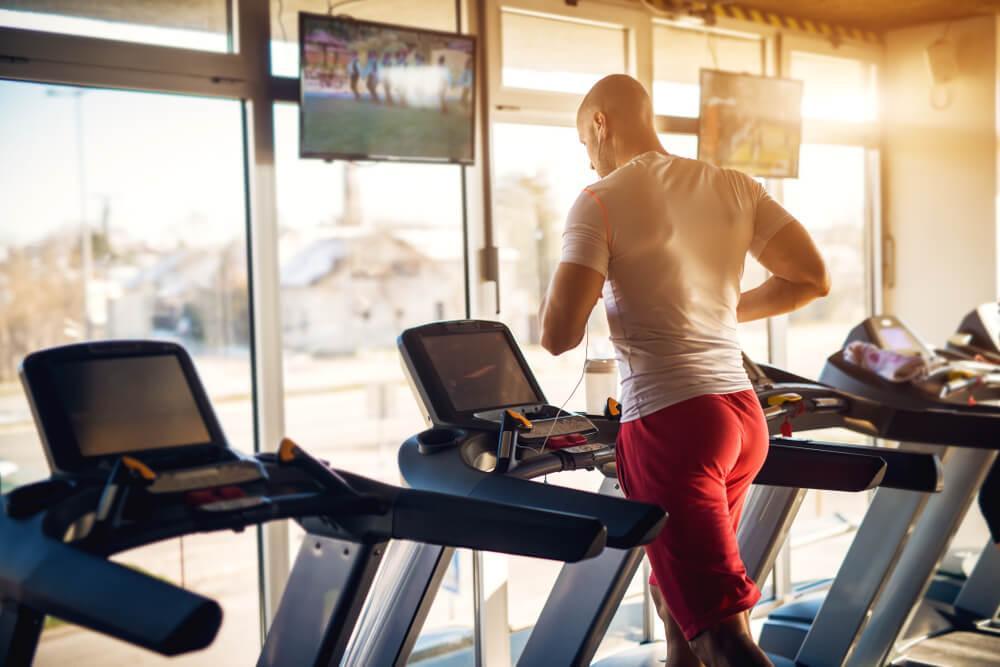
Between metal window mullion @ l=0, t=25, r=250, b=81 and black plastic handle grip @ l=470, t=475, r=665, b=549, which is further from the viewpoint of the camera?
metal window mullion @ l=0, t=25, r=250, b=81

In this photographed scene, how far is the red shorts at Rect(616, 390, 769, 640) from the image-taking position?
6.32 feet

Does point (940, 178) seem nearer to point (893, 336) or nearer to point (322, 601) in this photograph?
point (893, 336)

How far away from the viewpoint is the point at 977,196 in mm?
5035

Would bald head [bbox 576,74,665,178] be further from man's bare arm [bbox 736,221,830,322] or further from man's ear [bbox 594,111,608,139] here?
man's bare arm [bbox 736,221,830,322]

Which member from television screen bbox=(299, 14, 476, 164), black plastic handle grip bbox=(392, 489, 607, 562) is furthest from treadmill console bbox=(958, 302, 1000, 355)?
black plastic handle grip bbox=(392, 489, 607, 562)

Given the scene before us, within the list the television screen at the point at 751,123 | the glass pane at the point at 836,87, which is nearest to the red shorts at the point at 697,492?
the television screen at the point at 751,123

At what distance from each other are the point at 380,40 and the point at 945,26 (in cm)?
317

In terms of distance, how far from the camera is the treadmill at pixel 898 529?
3.36 meters

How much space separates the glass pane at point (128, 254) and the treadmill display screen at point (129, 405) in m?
0.76

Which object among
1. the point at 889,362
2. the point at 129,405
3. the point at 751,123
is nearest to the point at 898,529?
the point at 889,362

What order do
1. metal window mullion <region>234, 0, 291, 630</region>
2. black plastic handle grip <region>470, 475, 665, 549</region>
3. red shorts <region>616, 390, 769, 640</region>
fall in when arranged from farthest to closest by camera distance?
metal window mullion <region>234, 0, 291, 630</region> < red shorts <region>616, 390, 769, 640</region> < black plastic handle grip <region>470, 475, 665, 549</region>

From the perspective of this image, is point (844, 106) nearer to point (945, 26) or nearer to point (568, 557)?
point (945, 26)

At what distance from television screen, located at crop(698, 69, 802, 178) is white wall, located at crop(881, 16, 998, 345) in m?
0.95

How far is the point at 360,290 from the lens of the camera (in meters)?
3.71
